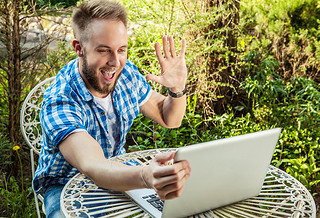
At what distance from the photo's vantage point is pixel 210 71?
3.73 m

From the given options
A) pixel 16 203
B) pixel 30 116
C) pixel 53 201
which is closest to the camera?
pixel 53 201

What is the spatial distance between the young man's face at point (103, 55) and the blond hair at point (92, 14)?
0.09ft

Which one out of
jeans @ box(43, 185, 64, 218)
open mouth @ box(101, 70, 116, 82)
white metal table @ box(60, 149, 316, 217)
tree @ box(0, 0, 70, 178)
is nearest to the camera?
white metal table @ box(60, 149, 316, 217)

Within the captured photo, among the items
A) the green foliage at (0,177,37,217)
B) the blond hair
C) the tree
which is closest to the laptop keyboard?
the blond hair

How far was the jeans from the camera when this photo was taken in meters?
1.59

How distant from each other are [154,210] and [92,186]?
341 mm

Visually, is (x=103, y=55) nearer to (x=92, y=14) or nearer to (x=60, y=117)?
(x=92, y=14)

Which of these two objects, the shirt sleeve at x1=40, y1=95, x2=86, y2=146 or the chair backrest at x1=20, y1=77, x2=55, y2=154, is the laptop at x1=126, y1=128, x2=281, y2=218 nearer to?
the shirt sleeve at x1=40, y1=95, x2=86, y2=146

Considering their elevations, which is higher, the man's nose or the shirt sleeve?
the man's nose

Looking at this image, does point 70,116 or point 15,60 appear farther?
point 15,60

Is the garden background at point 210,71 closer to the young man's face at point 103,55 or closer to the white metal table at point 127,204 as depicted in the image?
the young man's face at point 103,55

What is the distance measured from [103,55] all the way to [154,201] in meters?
0.72

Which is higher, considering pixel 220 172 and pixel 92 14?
pixel 92 14

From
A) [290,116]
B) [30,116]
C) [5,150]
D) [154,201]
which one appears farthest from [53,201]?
[290,116]
